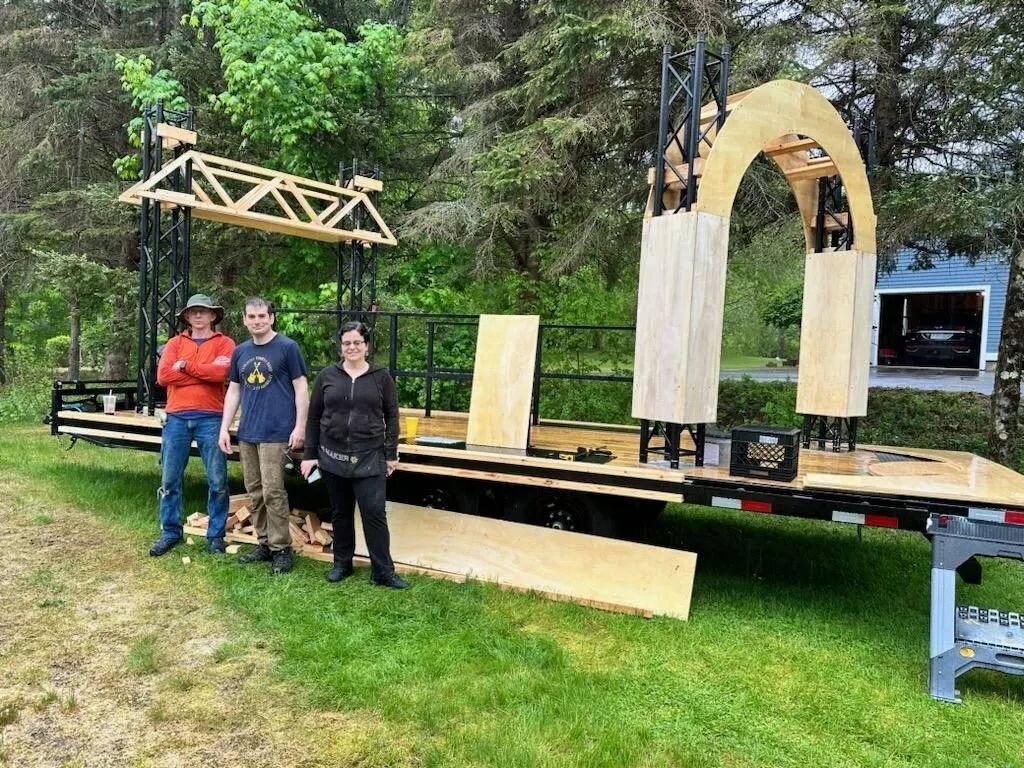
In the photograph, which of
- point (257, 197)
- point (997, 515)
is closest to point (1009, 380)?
point (997, 515)

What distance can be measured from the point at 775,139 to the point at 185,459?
4811mm

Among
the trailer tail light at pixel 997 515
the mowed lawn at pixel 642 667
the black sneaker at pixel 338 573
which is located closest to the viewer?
the mowed lawn at pixel 642 667

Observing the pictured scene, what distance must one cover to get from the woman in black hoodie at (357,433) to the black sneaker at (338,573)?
12.2 inches

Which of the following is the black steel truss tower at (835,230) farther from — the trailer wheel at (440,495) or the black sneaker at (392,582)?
the black sneaker at (392,582)

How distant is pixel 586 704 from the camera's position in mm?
3521

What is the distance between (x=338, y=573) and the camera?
16.9ft

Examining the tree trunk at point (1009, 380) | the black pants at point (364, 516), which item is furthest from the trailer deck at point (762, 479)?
the tree trunk at point (1009, 380)

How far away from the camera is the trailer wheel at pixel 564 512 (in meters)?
5.28

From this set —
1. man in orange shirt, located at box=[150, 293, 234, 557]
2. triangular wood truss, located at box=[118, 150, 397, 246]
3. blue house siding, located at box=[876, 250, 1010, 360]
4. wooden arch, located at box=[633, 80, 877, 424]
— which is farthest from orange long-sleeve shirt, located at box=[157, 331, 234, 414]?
blue house siding, located at box=[876, 250, 1010, 360]

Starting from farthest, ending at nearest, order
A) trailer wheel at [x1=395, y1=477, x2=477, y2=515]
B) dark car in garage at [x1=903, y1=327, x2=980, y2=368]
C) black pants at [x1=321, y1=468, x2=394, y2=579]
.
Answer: dark car in garage at [x1=903, y1=327, x2=980, y2=368] → trailer wheel at [x1=395, y1=477, x2=477, y2=515] → black pants at [x1=321, y1=468, x2=394, y2=579]

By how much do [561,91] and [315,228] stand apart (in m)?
3.41

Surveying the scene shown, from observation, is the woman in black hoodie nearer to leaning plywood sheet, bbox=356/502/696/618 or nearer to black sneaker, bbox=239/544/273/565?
leaning plywood sheet, bbox=356/502/696/618

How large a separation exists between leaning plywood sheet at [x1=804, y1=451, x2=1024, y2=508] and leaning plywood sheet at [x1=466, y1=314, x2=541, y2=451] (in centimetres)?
206

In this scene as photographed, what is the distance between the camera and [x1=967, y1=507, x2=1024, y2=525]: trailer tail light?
13.1 feet
